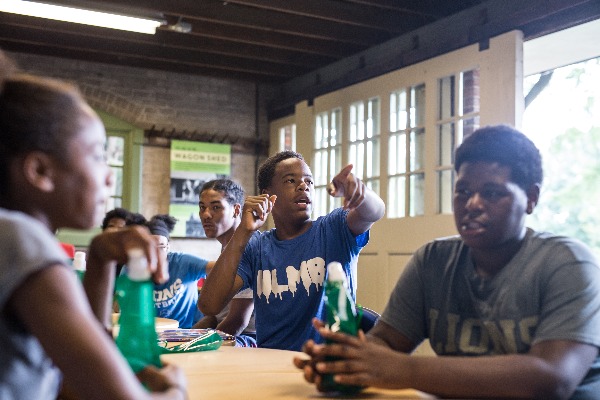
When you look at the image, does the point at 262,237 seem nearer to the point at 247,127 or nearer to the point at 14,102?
the point at 14,102

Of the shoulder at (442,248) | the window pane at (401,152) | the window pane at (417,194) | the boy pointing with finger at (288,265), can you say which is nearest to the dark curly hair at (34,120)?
the shoulder at (442,248)

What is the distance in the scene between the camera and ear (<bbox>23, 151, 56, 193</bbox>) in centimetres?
100

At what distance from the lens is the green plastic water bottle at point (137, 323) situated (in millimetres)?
1167

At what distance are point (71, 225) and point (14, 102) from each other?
203 mm

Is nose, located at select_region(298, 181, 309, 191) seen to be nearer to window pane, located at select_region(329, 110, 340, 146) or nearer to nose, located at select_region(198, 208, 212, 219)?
nose, located at select_region(198, 208, 212, 219)

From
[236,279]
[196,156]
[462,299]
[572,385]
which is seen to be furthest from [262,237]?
[196,156]

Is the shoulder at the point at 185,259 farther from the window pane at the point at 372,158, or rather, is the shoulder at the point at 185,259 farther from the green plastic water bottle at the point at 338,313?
the green plastic water bottle at the point at 338,313

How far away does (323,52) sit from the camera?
680 cm

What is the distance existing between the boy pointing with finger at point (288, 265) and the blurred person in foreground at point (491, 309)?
81cm

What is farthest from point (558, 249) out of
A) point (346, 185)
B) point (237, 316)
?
point (237, 316)

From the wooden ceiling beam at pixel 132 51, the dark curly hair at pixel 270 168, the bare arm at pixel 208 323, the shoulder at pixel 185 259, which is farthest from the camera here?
the wooden ceiling beam at pixel 132 51

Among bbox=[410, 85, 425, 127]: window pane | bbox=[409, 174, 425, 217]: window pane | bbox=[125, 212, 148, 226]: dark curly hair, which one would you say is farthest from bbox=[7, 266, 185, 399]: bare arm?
bbox=[410, 85, 425, 127]: window pane

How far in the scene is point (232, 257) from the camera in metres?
2.74

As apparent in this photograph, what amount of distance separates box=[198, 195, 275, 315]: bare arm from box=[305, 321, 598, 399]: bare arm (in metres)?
1.37
